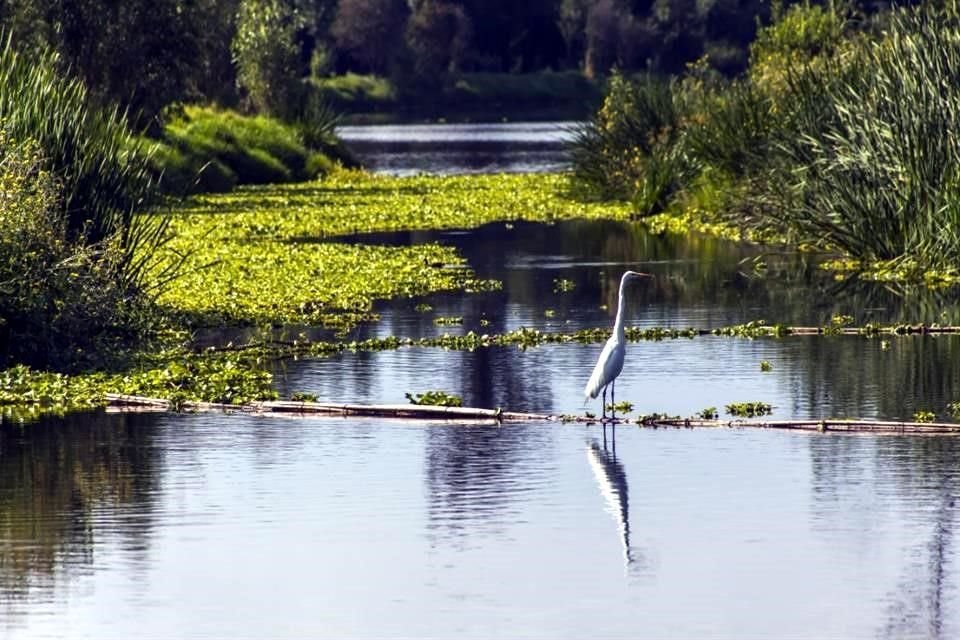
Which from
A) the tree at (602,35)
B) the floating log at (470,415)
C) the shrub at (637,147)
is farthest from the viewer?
the tree at (602,35)

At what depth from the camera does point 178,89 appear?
5216 centimetres

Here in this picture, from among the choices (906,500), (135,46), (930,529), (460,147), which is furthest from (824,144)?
(460,147)

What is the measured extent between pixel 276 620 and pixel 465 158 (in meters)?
66.6

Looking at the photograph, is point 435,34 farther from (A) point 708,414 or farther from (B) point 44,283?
(A) point 708,414

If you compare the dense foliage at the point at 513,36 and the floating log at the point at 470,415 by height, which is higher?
the dense foliage at the point at 513,36

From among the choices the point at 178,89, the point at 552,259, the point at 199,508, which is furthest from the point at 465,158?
the point at 199,508

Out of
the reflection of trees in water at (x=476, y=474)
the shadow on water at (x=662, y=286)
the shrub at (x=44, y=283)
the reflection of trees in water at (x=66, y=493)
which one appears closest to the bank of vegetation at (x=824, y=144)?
the shadow on water at (x=662, y=286)

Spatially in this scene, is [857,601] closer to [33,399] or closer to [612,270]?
[33,399]

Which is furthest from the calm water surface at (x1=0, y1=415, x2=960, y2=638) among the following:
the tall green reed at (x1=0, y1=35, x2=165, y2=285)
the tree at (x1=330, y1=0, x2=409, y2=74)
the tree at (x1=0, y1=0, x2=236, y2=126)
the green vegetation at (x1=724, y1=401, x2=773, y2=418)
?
the tree at (x1=330, y1=0, x2=409, y2=74)

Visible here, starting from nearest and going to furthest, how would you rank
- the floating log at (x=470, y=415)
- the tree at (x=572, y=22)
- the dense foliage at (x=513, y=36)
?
1. the floating log at (x=470, y=415)
2. the dense foliage at (x=513, y=36)
3. the tree at (x=572, y=22)

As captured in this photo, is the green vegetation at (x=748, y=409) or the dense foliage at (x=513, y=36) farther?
the dense foliage at (x=513, y=36)

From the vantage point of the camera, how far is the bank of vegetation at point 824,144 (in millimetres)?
29781

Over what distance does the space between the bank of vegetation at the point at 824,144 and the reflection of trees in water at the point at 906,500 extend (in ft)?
40.8

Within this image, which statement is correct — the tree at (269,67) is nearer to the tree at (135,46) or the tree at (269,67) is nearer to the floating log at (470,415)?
the tree at (135,46)
